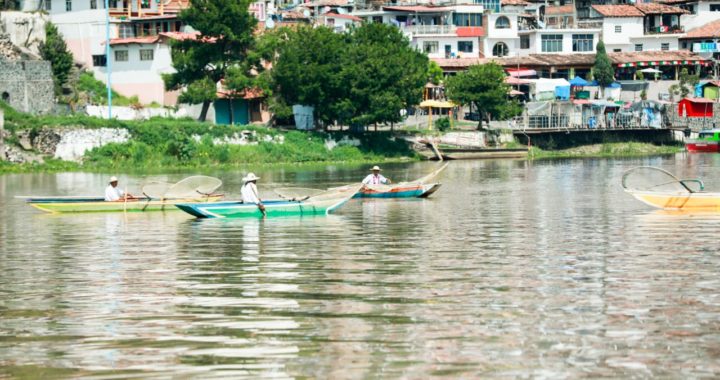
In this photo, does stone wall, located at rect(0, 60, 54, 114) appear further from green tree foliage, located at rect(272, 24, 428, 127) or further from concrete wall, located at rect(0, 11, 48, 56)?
green tree foliage, located at rect(272, 24, 428, 127)

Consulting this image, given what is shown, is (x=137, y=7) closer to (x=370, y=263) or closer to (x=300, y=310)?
(x=370, y=263)

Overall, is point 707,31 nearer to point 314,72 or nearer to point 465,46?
point 465,46

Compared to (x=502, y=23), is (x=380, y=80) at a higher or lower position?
lower

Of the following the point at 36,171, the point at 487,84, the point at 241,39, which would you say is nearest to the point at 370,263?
the point at 36,171

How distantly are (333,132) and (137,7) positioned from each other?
53.4 feet

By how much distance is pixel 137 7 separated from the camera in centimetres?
7881

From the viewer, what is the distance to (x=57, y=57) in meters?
72.1

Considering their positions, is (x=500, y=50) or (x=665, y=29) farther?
(x=665, y=29)

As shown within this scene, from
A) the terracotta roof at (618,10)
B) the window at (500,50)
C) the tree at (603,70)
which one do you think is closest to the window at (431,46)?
the window at (500,50)

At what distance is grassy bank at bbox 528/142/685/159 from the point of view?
243ft

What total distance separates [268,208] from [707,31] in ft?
207

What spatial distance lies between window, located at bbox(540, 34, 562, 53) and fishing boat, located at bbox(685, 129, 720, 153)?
1523 cm

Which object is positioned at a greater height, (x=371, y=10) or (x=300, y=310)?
(x=371, y=10)

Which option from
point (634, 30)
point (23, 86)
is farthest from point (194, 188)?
point (634, 30)
